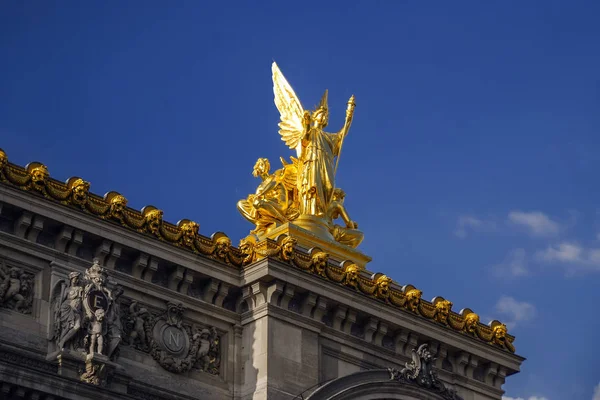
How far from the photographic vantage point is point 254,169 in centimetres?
4578

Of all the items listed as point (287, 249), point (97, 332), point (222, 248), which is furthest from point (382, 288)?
point (97, 332)

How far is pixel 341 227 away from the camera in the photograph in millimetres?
46188

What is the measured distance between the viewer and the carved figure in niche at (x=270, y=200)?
4478 centimetres

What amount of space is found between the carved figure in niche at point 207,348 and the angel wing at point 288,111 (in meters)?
7.46

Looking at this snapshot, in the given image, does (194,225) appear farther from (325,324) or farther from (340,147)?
(340,147)

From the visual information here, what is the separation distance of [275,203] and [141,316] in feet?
22.6

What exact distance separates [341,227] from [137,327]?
28.7ft

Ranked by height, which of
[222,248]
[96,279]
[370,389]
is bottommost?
[370,389]

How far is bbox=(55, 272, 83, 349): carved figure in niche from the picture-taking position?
37.4m

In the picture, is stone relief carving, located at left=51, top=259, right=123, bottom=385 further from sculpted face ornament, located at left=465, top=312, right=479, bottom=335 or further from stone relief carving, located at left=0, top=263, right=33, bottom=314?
sculpted face ornament, located at left=465, top=312, right=479, bottom=335

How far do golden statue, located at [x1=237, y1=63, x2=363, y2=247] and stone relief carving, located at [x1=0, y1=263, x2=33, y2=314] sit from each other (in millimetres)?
8569

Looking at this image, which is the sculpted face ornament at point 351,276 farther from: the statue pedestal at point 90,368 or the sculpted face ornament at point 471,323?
the statue pedestal at point 90,368

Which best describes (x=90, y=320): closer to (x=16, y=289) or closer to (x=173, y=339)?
(x=16, y=289)

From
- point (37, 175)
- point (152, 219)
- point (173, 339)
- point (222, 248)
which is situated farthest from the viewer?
point (222, 248)
